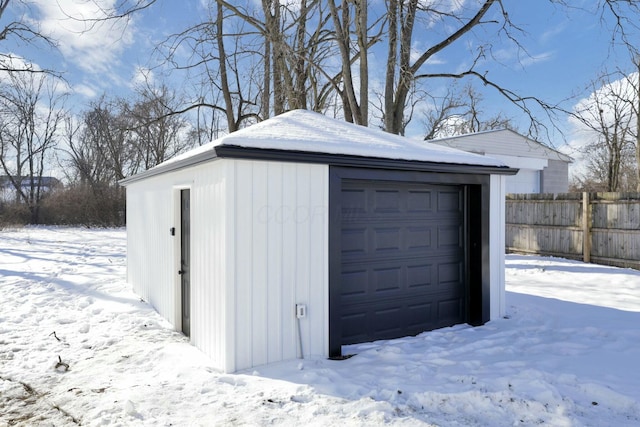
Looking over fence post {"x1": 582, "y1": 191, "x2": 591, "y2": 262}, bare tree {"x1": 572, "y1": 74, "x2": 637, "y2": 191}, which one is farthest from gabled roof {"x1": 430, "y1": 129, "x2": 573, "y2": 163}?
fence post {"x1": 582, "y1": 191, "x2": 591, "y2": 262}

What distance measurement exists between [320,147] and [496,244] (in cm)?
290

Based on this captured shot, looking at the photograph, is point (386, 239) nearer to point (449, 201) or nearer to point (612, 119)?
point (449, 201)

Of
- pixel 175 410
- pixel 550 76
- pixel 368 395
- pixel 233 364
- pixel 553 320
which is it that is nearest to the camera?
pixel 175 410

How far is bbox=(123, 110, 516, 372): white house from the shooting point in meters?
3.76

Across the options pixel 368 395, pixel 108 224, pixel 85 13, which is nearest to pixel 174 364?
pixel 368 395

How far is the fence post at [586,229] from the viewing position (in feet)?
32.1

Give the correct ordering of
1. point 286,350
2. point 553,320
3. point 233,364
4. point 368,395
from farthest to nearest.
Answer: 1. point 553,320
2. point 286,350
3. point 233,364
4. point 368,395

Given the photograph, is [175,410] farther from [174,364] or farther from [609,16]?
[609,16]

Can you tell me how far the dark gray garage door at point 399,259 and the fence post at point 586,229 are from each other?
619 cm

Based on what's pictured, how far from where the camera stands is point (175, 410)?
9.91 feet

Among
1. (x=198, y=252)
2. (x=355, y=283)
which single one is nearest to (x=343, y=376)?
(x=355, y=283)

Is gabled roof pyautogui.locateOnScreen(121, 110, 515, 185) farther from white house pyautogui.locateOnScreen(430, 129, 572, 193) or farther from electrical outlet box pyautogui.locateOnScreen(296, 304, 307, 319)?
white house pyautogui.locateOnScreen(430, 129, 572, 193)

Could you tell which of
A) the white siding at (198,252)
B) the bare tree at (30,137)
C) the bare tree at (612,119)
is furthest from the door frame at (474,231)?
the bare tree at (30,137)

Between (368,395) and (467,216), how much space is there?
304 centimetres
